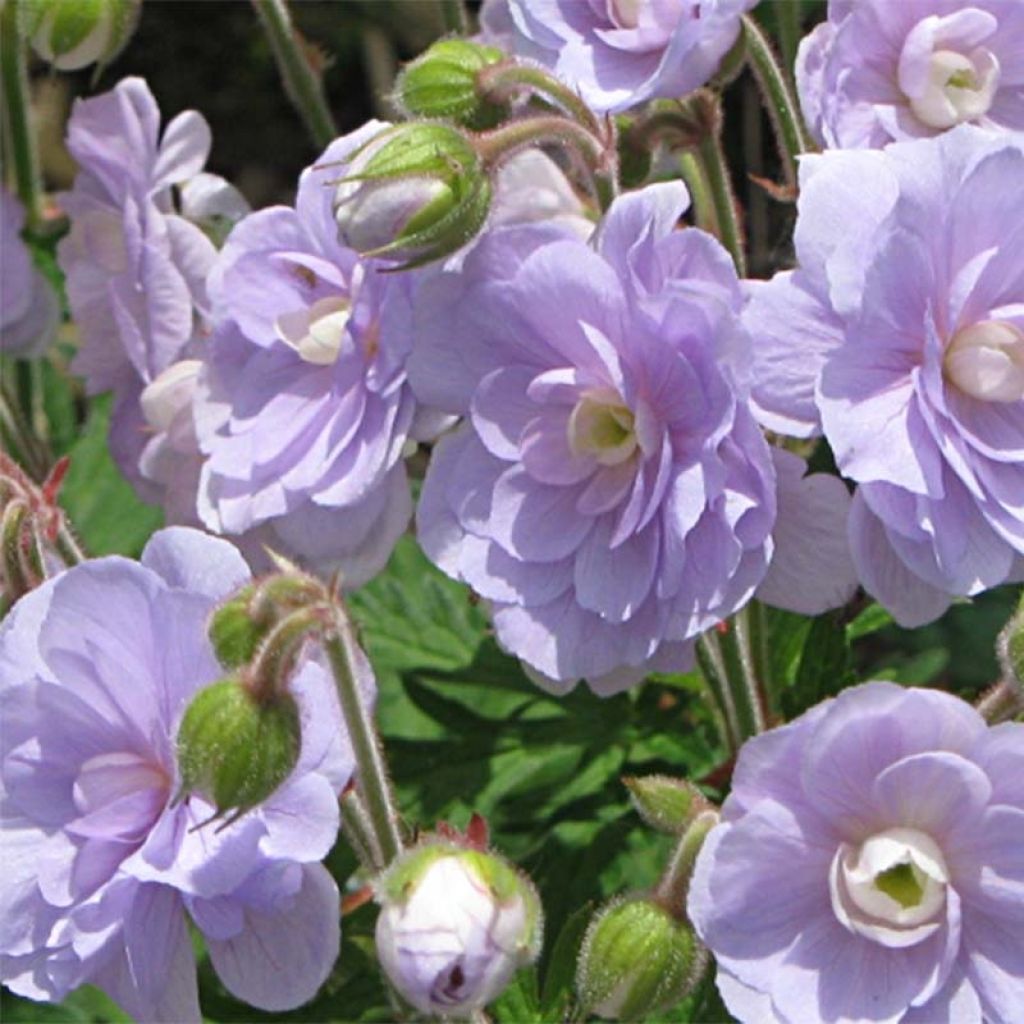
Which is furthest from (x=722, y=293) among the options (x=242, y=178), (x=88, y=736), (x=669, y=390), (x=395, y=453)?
(x=242, y=178)

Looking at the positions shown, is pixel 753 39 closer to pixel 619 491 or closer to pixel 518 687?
pixel 619 491

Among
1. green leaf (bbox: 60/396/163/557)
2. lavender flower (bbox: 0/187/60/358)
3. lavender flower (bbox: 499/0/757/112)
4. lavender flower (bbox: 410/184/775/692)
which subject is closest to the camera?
lavender flower (bbox: 410/184/775/692)

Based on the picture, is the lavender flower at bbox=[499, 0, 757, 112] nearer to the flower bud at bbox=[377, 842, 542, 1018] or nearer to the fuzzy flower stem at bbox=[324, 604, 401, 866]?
the fuzzy flower stem at bbox=[324, 604, 401, 866]

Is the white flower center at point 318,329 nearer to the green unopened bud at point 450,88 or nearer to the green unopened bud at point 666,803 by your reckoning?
the green unopened bud at point 450,88

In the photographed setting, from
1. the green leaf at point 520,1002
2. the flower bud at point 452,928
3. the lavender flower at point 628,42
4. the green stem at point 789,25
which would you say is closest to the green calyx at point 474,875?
the flower bud at point 452,928

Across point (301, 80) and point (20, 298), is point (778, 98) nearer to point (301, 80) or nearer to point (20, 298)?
point (301, 80)

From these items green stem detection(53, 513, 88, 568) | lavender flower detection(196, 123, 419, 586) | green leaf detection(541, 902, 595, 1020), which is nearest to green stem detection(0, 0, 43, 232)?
lavender flower detection(196, 123, 419, 586)

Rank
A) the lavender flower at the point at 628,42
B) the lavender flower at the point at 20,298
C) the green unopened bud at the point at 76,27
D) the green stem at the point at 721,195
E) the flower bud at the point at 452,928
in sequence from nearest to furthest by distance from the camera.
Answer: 1. the flower bud at the point at 452,928
2. the lavender flower at the point at 628,42
3. the green stem at the point at 721,195
4. the green unopened bud at the point at 76,27
5. the lavender flower at the point at 20,298
